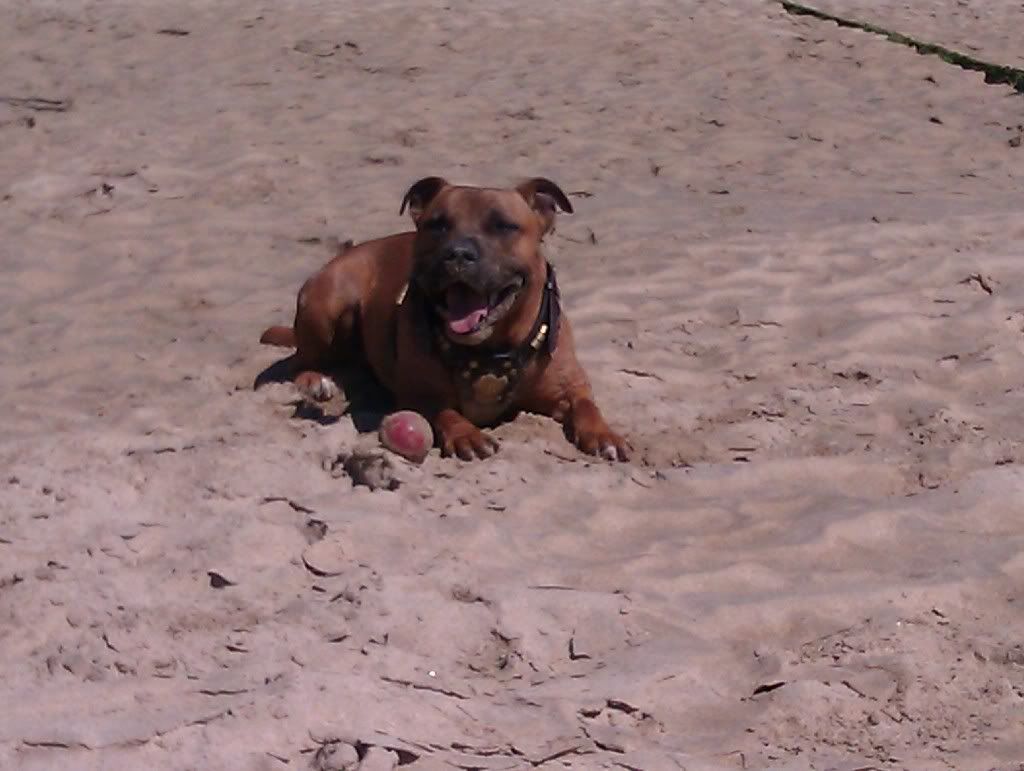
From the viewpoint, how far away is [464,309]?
474cm

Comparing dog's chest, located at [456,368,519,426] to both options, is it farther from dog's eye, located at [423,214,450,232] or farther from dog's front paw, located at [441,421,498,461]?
dog's eye, located at [423,214,450,232]

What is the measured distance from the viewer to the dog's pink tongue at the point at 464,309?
4.67 m

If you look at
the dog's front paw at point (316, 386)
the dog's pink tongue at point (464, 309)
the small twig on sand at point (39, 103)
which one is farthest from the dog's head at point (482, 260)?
the small twig on sand at point (39, 103)

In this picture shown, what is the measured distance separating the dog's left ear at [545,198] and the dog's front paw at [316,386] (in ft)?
3.22

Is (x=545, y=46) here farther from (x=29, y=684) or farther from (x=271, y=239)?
(x=29, y=684)

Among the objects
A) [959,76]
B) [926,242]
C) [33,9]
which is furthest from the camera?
[33,9]

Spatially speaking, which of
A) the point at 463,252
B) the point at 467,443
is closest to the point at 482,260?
the point at 463,252

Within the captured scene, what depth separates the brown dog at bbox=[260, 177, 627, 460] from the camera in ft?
15.2

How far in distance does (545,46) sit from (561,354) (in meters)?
6.27

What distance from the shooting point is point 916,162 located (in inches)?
319

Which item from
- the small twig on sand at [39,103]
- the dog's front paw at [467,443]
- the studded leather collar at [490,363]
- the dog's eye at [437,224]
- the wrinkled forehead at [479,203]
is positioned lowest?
the small twig on sand at [39,103]

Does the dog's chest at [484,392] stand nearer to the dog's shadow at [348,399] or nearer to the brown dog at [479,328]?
the brown dog at [479,328]

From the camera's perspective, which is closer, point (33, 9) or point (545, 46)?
point (545, 46)

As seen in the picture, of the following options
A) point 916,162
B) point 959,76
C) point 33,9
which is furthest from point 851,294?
point 33,9
